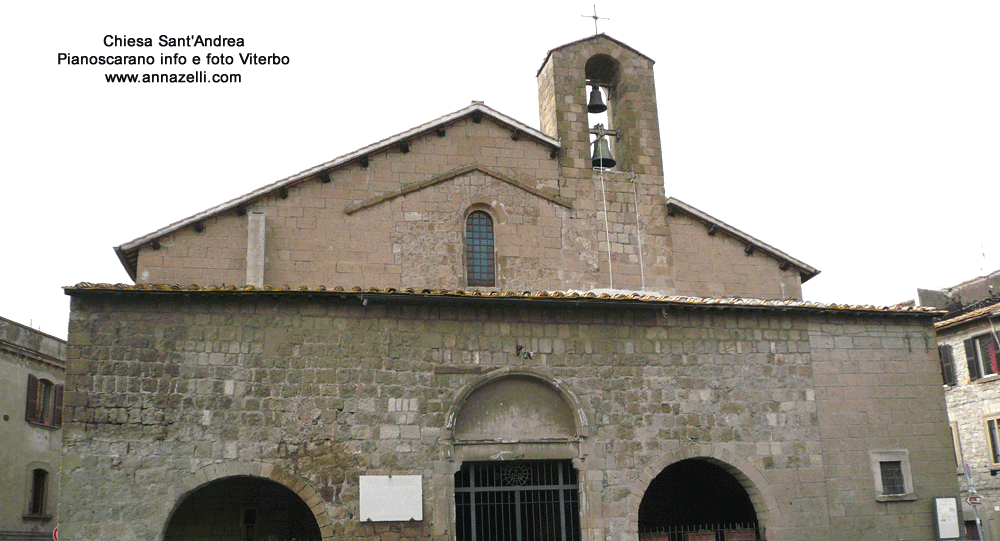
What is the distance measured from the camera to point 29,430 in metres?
24.8

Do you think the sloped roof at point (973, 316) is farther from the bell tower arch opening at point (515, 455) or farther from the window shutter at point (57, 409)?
the window shutter at point (57, 409)

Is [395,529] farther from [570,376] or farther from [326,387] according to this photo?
[570,376]

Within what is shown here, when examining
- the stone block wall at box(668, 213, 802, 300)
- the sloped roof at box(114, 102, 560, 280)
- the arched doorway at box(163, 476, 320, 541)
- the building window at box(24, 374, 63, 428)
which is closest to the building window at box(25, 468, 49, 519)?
the building window at box(24, 374, 63, 428)

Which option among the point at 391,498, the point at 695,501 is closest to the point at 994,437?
the point at 695,501

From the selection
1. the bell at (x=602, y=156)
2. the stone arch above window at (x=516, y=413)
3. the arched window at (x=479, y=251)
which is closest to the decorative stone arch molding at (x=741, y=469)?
the stone arch above window at (x=516, y=413)

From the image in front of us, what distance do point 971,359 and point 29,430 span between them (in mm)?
27129

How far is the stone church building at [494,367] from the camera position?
1329cm

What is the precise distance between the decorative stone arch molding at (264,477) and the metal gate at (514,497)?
2.21m

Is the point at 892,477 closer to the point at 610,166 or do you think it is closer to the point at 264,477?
the point at 610,166

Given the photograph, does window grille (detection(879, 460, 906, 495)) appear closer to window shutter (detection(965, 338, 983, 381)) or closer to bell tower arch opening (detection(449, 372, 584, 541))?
bell tower arch opening (detection(449, 372, 584, 541))

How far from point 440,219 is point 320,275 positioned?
2574mm

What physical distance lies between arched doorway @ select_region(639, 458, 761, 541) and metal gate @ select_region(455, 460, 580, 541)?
1.80 meters

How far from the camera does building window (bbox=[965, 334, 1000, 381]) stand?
25.5 meters

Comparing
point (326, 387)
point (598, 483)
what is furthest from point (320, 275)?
point (598, 483)
